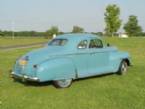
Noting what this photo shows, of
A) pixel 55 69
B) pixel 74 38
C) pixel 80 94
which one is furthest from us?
pixel 74 38

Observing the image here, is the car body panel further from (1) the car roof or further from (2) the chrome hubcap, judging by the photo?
(2) the chrome hubcap

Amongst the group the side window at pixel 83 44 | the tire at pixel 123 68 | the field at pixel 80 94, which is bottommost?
the field at pixel 80 94

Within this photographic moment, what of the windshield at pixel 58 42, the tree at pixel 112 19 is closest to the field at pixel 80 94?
the windshield at pixel 58 42

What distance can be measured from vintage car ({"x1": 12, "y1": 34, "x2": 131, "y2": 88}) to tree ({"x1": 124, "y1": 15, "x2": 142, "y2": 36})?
88462 mm

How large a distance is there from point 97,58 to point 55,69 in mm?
2234

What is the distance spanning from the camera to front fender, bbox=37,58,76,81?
31.4 feet

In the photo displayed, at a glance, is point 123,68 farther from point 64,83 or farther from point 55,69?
point 55,69

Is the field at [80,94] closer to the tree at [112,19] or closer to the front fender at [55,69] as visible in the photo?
the front fender at [55,69]

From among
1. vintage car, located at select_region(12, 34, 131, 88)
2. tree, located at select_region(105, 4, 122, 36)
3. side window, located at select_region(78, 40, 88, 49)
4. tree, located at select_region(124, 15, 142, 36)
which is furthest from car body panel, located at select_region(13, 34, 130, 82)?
tree, located at select_region(124, 15, 142, 36)

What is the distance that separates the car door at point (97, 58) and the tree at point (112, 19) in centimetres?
6843

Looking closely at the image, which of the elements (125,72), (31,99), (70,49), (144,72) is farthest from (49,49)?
(144,72)

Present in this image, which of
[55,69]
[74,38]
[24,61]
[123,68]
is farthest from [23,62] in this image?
[123,68]

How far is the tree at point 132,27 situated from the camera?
9938 cm

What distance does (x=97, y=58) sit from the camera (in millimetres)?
11453
